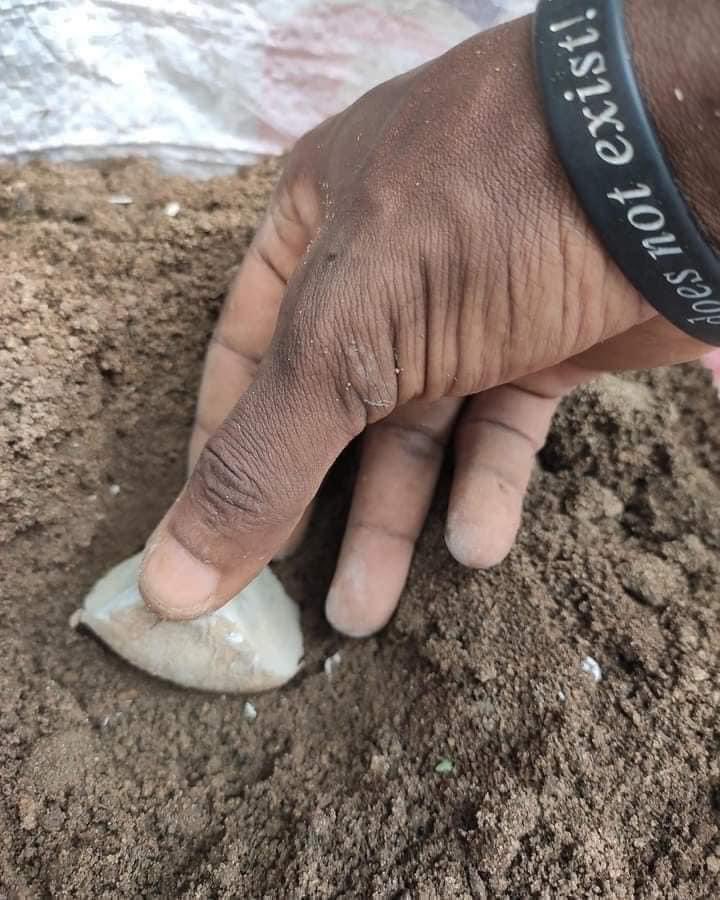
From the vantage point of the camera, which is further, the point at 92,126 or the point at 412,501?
the point at 92,126

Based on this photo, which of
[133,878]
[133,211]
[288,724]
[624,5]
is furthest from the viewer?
[133,211]

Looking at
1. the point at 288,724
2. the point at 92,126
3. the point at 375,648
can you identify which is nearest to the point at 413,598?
the point at 375,648

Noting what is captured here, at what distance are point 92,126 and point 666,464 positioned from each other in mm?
1040

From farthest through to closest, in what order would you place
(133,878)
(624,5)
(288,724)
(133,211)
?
(133,211)
(288,724)
(133,878)
(624,5)

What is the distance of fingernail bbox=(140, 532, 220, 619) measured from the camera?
2.65ft

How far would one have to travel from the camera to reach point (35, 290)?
1048 mm

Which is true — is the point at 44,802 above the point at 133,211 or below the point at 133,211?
below

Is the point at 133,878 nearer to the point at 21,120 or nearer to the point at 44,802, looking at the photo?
the point at 44,802

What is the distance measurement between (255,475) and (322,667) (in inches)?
17.2

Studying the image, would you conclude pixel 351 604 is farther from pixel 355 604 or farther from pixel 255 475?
pixel 255 475

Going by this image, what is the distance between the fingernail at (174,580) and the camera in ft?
2.65

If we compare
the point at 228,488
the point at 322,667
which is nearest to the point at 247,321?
the point at 228,488

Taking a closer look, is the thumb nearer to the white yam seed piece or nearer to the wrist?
the white yam seed piece

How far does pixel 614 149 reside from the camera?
0.63 metres
